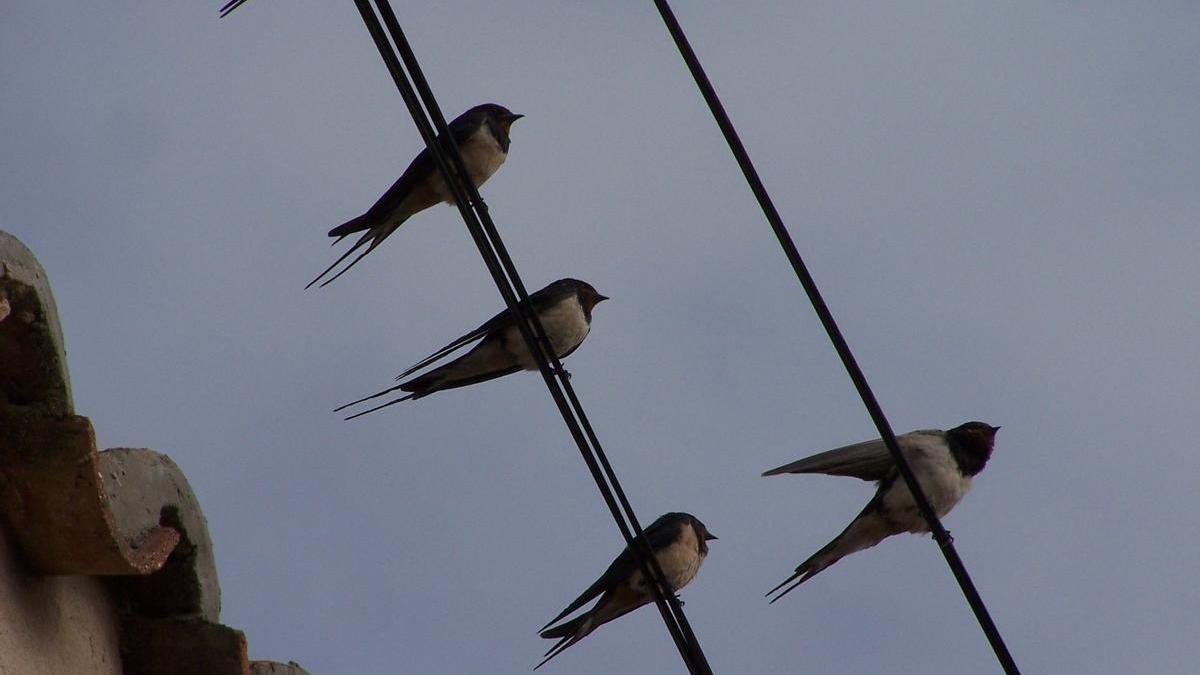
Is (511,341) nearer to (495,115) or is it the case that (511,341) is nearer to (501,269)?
(495,115)

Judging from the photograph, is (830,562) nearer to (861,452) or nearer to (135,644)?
(861,452)

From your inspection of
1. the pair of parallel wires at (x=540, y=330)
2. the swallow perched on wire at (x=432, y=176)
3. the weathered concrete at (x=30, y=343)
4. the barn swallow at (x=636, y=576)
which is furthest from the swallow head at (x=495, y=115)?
the weathered concrete at (x=30, y=343)

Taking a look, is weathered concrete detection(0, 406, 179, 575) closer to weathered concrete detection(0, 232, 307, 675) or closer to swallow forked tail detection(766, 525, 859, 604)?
weathered concrete detection(0, 232, 307, 675)

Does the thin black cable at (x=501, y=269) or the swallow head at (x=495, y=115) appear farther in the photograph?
the swallow head at (x=495, y=115)

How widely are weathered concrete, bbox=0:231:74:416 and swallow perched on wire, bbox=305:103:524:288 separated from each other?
11.9ft

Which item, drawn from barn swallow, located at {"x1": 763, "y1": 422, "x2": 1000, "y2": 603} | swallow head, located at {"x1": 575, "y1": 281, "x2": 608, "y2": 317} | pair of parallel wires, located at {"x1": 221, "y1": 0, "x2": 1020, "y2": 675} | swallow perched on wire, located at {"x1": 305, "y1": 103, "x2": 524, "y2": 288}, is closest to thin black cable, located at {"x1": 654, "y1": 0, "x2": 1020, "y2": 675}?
pair of parallel wires, located at {"x1": 221, "y1": 0, "x2": 1020, "y2": 675}

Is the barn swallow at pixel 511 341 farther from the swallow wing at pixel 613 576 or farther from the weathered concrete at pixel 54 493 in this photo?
the weathered concrete at pixel 54 493

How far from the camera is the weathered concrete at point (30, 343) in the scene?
2.56m

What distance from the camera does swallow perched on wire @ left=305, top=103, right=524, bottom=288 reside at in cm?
677

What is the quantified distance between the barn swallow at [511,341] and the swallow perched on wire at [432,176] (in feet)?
2.01

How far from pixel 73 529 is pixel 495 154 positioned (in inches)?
187

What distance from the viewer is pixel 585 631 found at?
6805 millimetres

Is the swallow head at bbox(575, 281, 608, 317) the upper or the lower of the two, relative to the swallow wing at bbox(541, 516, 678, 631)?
upper

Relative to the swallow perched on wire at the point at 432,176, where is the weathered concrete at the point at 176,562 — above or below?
below
